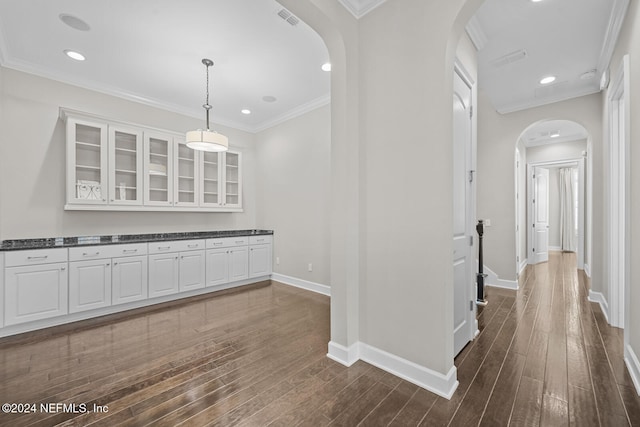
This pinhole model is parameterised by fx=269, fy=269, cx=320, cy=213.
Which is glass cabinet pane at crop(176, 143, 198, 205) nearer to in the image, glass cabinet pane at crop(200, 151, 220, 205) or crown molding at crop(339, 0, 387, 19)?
glass cabinet pane at crop(200, 151, 220, 205)

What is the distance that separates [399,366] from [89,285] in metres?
3.55

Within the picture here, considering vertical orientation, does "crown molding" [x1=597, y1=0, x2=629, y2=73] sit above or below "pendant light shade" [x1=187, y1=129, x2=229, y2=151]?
above

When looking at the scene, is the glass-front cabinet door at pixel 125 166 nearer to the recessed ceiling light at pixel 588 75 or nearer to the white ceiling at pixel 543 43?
the white ceiling at pixel 543 43

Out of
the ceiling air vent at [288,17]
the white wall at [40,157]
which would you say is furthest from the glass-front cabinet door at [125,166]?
the ceiling air vent at [288,17]

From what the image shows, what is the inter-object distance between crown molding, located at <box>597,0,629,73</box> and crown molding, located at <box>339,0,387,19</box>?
6.48ft

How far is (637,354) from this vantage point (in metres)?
1.90

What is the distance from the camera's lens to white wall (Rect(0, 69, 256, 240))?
124 inches

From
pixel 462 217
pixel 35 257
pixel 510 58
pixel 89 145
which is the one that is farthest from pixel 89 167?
pixel 510 58

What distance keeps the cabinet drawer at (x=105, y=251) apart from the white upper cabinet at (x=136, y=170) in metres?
0.61

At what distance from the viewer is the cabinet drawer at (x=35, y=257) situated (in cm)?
276

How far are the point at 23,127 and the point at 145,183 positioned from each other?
4.47 ft

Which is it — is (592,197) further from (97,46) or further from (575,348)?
(97,46)

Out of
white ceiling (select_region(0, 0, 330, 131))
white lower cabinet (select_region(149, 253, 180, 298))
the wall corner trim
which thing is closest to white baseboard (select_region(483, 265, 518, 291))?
the wall corner trim

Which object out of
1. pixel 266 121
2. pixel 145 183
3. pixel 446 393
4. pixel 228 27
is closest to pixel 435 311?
pixel 446 393
